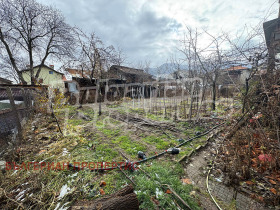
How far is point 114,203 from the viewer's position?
1.52m

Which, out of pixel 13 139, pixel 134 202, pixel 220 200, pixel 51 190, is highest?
pixel 13 139

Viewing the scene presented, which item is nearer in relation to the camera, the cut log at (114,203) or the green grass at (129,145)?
the cut log at (114,203)

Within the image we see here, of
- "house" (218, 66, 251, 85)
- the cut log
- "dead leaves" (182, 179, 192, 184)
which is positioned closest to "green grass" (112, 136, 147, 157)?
"dead leaves" (182, 179, 192, 184)

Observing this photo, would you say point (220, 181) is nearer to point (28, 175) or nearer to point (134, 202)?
point (134, 202)

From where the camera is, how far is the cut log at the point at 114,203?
147 centimetres

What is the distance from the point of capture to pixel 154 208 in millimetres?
1751

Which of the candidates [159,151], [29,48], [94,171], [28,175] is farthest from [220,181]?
[29,48]

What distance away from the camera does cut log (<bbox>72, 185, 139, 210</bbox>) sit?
1.47 meters

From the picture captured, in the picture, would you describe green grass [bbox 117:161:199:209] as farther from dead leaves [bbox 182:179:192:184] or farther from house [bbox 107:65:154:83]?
house [bbox 107:65:154:83]

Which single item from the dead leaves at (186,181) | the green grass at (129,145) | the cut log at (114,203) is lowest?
the dead leaves at (186,181)

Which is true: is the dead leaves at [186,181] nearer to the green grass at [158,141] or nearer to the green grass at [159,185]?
the green grass at [159,185]

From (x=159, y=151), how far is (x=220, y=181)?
5.01ft

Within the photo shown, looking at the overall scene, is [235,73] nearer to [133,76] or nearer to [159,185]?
[159,185]

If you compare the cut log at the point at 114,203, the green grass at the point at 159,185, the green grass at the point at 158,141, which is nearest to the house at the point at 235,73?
the green grass at the point at 158,141
